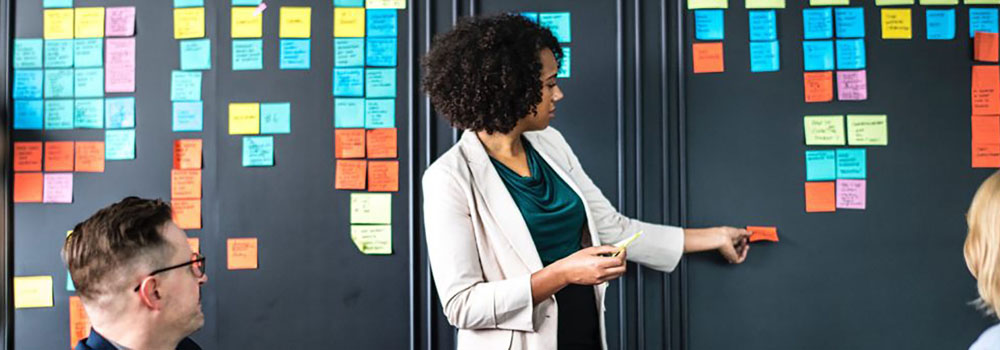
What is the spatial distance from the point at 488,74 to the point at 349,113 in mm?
778

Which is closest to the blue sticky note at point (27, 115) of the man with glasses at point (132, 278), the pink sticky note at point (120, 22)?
the pink sticky note at point (120, 22)

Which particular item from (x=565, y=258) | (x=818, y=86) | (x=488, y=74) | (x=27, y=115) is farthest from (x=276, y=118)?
(x=818, y=86)

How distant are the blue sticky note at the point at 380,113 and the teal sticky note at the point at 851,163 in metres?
1.46

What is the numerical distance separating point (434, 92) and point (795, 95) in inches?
49.3

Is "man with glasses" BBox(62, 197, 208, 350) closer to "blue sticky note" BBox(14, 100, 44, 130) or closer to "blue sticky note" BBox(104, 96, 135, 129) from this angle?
"blue sticky note" BBox(104, 96, 135, 129)

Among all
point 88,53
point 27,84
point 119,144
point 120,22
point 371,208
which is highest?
point 120,22

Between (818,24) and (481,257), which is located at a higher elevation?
(818,24)

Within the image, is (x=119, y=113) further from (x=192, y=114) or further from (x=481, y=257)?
(x=481, y=257)

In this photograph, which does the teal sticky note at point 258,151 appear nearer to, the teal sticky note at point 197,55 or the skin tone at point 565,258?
the teal sticky note at point 197,55

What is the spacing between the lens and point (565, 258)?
1691 millimetres

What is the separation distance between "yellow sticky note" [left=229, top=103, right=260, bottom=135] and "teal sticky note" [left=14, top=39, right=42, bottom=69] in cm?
69

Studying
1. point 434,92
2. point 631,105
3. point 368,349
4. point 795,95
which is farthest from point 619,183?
point 368,349

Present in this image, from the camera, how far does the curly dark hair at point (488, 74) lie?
1807 millimetres

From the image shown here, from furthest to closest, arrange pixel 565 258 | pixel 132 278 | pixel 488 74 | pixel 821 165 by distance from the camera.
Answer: pixel 821 165 < pixel 488 74 < pixel 565 258 < pixel 132 278
